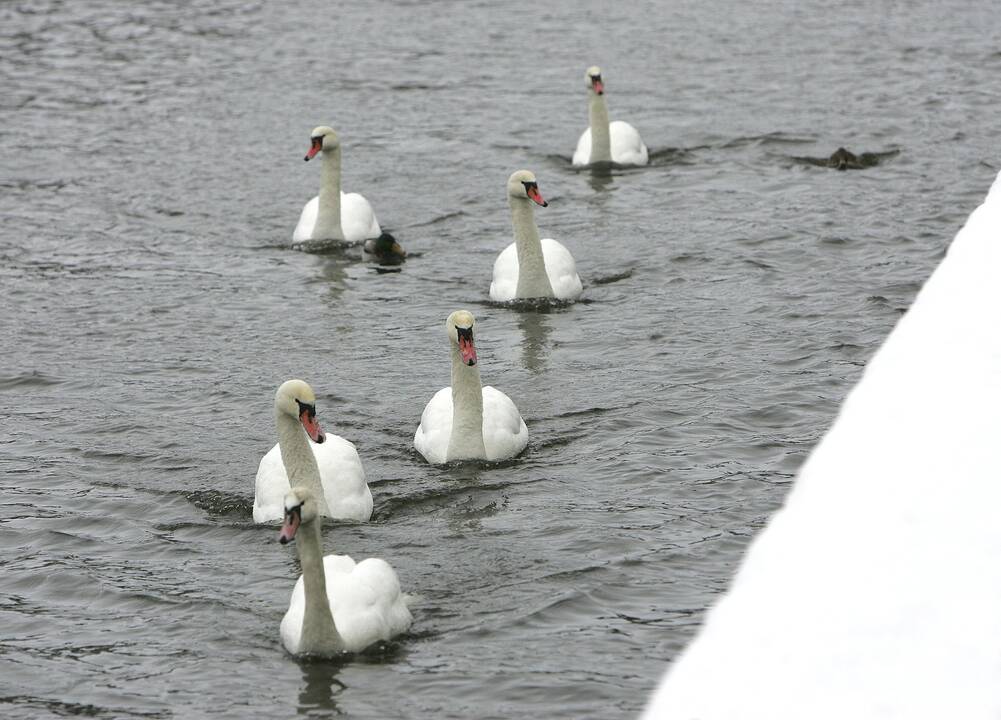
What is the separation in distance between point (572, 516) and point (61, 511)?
130 inches

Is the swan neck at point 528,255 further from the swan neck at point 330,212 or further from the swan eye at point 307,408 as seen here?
the swan eye at point 307,408

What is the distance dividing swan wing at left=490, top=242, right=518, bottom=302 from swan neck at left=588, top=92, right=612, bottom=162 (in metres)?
4.81

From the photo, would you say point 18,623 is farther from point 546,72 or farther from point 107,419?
point 546,72

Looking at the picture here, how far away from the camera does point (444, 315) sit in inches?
594

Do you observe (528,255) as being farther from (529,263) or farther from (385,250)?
(385,250)

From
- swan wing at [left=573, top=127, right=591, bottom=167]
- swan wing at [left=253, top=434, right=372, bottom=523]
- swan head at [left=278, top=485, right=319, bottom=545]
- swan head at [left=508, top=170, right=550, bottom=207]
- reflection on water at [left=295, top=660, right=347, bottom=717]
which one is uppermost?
swan wing at [left=573, top=127, right=591, bottom=167]

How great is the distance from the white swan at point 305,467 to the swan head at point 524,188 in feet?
16.0

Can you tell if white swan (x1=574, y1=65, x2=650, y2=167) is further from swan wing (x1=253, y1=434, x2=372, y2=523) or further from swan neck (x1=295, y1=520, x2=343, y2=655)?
swan neck (x1=295, y1=520, x2=343, y2=655)

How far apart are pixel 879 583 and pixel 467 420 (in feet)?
21.0

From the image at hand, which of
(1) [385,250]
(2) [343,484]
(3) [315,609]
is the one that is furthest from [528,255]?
(3) [315,609]

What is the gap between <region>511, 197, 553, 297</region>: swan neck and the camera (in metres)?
14.9

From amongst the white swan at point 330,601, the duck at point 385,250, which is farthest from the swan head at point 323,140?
the white swan at point 330,601

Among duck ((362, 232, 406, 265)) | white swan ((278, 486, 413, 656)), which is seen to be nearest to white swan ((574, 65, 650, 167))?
duck ((362, 232, 406, 265))

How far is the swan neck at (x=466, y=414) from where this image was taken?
11.2 metres
